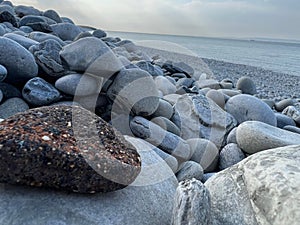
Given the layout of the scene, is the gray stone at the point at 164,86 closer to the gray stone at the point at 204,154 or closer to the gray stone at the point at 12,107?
the gray stone at the point at 204,154

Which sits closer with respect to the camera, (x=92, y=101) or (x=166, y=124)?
(x=92, y=101)

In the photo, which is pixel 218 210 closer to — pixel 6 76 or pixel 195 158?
pixel 195 158

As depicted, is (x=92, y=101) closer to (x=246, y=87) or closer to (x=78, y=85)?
(x=78, y=85)

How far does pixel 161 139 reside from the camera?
3.72 metres

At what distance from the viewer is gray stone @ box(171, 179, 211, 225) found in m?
1.74

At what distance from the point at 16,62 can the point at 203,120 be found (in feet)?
7.93

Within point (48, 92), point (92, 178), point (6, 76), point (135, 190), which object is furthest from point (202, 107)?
point (92, 178)

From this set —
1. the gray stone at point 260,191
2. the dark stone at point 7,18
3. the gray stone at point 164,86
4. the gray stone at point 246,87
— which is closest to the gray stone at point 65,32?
the dark stone at point 7,18

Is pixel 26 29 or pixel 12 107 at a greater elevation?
pixel 26 29

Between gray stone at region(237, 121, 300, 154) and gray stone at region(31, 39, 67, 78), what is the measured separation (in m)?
2.22

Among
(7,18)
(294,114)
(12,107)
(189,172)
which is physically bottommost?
(294,114)

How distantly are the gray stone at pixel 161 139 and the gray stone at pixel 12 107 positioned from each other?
4.01 feet

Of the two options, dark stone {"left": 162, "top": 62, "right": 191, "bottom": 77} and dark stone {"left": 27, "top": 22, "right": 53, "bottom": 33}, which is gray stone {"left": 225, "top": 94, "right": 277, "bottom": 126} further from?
dark stone {"left": 27, "top": 22, "right": 53, "bottom": 33}

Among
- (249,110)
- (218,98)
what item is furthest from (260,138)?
(218,98)
